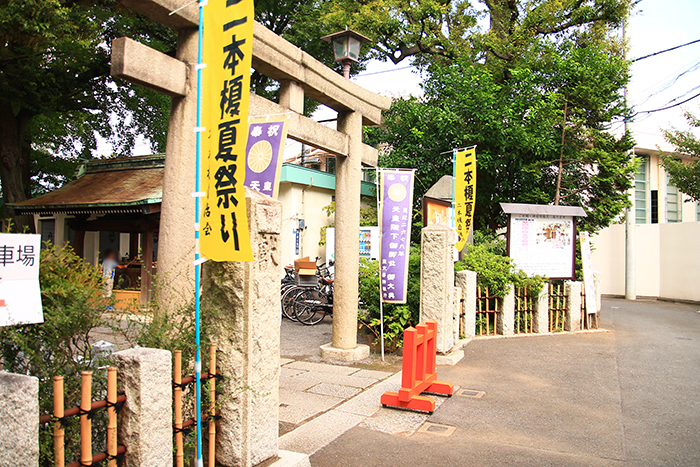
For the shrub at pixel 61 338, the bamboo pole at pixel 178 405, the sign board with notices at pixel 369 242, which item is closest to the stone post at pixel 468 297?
the sign board with notices at pixel 369 242

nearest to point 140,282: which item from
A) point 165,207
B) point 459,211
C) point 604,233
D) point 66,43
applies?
point 66,43

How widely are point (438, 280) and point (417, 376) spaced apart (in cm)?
243

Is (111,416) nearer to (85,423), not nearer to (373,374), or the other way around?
(85,423)

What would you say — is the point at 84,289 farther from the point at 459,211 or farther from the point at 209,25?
the point at 459,211

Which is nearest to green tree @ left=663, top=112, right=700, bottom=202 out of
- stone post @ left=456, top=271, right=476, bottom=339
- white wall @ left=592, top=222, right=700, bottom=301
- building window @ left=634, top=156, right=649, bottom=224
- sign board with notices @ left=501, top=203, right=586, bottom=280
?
white wall @ left=592, top=222, right=700, bottom=301

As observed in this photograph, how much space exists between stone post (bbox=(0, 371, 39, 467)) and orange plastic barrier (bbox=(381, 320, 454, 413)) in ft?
12.3

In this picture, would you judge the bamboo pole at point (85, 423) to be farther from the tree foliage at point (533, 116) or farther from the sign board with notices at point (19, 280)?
the tree foliage at point (533, 116)

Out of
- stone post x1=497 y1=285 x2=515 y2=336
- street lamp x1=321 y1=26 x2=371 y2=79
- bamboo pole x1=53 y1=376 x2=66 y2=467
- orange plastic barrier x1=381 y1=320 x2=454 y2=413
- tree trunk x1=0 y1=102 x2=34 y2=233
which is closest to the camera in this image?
bamboo pole x1=53 y1=376 x2=66 y2=467

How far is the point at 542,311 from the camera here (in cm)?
1060

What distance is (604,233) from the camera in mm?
21938

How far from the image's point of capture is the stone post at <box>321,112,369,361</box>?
25.2ft

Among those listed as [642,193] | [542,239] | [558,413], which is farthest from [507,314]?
[642,193]

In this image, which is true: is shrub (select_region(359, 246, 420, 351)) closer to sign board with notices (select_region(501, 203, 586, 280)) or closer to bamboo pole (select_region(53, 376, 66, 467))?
sign board with notices (select_region(501, 203, 586, 280))

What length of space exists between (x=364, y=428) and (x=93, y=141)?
18154 mm
